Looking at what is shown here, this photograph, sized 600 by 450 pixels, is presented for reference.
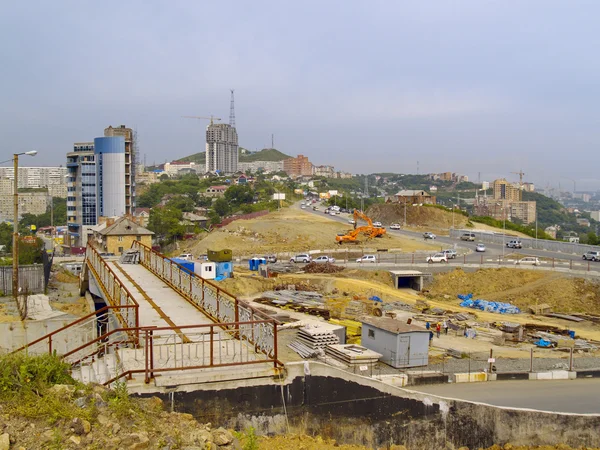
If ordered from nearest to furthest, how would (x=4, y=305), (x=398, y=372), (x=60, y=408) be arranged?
(x=60, y=408) → (x=398, y=372) → (x=4, y=305)

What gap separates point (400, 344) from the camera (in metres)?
16.0

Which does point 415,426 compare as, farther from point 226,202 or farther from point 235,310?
point 226,202

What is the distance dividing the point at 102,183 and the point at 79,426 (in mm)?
73017

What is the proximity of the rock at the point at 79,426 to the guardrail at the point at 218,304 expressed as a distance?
2.95m

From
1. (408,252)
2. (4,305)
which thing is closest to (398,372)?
(4,305)

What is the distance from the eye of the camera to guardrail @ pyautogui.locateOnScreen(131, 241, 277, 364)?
33.2 feet

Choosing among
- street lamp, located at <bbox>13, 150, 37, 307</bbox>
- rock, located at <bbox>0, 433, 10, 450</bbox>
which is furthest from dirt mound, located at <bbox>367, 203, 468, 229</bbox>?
rock, located at <bbox>0, 433, 10, 450</bbox>

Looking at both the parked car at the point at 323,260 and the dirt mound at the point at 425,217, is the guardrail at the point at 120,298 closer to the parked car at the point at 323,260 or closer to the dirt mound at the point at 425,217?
the parked car at the point at 323,260

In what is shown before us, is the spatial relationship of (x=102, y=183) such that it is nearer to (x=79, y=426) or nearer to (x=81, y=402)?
(x=81, y=402)

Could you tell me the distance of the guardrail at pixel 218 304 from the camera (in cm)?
1013

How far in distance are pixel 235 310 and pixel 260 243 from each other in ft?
148

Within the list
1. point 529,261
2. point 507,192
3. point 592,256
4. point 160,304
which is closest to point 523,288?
point 529,261

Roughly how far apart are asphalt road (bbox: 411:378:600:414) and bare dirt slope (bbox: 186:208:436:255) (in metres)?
35.7

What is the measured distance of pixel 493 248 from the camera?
176 ft
